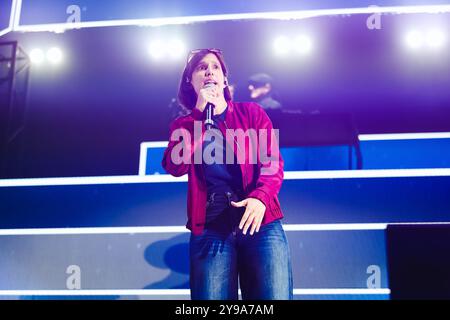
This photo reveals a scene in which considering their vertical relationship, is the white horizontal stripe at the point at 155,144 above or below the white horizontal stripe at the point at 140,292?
above

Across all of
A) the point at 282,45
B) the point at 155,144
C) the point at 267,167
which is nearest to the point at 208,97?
the point at 267,167

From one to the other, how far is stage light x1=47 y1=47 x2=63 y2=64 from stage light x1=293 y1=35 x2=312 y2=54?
1340mm

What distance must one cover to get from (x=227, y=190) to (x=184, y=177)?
0.53 m

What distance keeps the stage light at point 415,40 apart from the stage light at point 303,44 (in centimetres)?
52

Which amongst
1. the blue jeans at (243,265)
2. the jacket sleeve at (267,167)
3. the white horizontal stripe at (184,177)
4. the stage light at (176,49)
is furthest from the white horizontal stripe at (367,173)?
the stage light at (176,49)

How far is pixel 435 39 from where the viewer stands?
227 centimetres

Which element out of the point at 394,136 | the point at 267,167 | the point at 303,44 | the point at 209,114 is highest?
the point at 303,44

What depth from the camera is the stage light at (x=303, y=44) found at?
7.89ft

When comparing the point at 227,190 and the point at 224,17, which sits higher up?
the point at 224,17

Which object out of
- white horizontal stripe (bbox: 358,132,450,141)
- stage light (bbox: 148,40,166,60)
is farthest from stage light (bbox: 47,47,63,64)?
white horizontal stripe (bbox: 358,132,450,141)

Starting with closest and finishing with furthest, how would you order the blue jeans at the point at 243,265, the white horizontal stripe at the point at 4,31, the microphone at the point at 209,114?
the blue jeans at the point at 243,265
the microphone at the point at 209,114
the white horizontal stripe at the point at 4,31

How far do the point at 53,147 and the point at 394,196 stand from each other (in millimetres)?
1711

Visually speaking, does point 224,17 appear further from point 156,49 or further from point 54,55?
point 54,55

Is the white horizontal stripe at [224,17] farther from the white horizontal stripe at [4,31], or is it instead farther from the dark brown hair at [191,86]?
the dark brown hair at [191,86]
